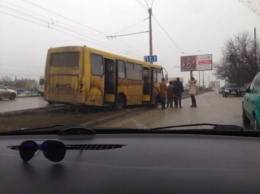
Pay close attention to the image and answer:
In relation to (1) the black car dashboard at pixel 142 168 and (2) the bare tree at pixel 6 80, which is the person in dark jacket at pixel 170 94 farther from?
(2) the bare tree at pixel 6 80

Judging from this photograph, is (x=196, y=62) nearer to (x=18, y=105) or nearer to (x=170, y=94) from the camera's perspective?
(x=18, y=105)

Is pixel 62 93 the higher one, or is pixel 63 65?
pixel 63 65

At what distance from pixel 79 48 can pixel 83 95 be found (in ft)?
6.47

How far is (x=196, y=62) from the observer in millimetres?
62375

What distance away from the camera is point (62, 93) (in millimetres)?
14352

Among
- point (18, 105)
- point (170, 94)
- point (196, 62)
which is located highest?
point (196, 62)

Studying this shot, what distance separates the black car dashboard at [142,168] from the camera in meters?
1.81

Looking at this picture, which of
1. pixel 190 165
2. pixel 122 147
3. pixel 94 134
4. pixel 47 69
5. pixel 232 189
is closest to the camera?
pixel 232 189

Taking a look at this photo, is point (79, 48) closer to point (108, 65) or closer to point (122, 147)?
point (108, 65)

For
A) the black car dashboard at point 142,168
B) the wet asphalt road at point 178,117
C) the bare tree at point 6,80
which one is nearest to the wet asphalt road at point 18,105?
the wet asphalt road at point 178,117

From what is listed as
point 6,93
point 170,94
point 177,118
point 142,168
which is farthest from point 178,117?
point 6,93

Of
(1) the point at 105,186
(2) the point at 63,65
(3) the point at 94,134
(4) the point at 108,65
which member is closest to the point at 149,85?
(4) the point at 108,65

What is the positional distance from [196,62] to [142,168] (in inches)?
2437

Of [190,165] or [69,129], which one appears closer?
[190,165]
